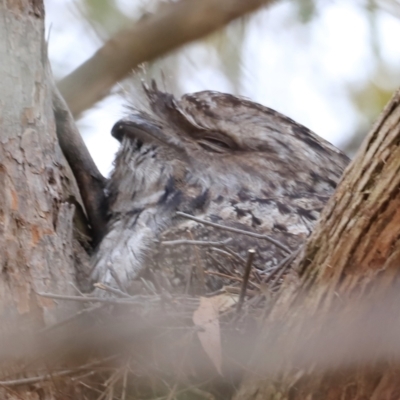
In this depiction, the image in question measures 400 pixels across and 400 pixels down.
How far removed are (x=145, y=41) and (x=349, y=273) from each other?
1.29m

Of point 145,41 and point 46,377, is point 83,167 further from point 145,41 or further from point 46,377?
point 46,377

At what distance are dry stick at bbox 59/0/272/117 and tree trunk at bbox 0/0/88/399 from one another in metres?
0.24

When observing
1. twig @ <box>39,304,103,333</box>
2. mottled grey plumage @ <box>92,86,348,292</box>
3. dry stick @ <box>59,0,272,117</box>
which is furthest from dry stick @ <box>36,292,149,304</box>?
dry stick @ <box>59,0,272,117</box>

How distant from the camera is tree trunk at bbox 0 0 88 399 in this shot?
1.63 meters

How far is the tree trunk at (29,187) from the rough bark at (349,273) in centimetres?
58

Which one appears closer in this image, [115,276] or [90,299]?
[90,299]

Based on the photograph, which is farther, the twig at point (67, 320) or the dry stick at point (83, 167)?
the dry stick at point (83, 167)

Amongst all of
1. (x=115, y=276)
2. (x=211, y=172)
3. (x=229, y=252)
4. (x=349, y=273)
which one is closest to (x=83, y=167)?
(x=211, y=172)

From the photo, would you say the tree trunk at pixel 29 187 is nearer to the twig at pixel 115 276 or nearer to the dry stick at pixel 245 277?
the twig at pixel 115 276

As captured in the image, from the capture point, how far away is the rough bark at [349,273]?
1.17m

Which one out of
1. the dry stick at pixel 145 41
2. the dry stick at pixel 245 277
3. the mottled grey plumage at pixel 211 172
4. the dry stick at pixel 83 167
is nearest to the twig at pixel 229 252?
the dry stick at pixel 245 277

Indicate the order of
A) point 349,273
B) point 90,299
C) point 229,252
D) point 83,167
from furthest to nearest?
point 83,167 → point 229,252 → point 90,299 → point 349,273

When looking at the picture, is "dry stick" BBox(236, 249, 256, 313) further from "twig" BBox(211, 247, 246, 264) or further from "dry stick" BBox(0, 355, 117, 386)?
"dry stick" BBox(0, 355, 117, 386)

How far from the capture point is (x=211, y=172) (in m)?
2.33
